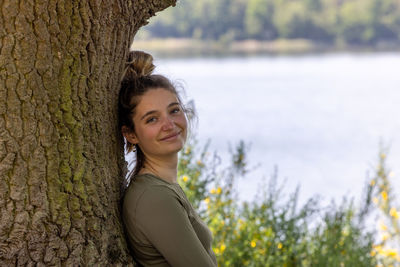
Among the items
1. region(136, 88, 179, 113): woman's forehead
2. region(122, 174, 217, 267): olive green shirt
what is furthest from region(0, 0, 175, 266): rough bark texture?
region(136, 88, 179, 113): woman's forehead

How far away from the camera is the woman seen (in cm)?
182

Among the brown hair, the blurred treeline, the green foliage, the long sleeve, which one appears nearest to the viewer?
the long sleeve

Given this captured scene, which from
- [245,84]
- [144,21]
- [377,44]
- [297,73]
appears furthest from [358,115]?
[144,21]

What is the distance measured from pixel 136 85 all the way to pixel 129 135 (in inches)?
6.6

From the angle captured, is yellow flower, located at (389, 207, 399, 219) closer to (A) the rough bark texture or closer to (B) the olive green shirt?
(B) the olive green shirt

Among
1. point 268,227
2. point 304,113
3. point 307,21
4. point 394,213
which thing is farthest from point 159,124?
point 307,21

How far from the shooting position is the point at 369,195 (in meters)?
3.81

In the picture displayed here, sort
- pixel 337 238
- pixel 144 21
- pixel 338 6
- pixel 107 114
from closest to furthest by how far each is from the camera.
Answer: pixel 107 114, pixel 144 21, pixel 337 238, pixel 338 6

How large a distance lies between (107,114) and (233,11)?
21470 millimetres

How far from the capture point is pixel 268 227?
3852mm

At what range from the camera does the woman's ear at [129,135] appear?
6.56ft

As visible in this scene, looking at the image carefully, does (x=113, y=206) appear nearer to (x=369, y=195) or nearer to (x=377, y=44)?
(x=369, y=195)

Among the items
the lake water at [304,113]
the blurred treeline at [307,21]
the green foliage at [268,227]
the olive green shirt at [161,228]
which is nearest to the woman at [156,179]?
the olive green shirt at [161,228]

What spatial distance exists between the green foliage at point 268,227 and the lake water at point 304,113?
530mm
